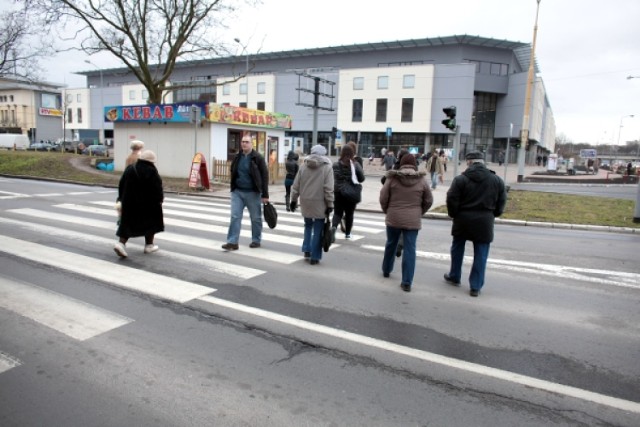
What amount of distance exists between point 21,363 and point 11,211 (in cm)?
866

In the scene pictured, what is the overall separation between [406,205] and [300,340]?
8.14 ft

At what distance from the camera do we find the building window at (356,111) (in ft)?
176

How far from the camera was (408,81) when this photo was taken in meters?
50.7

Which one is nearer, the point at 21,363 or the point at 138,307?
the point at 21,363

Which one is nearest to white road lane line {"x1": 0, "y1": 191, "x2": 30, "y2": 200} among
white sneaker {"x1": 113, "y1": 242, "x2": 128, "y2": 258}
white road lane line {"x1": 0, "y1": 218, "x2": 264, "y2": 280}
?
white road lane line {"x1": 0, "y1": 218, "x2": 264, "y2": 280}

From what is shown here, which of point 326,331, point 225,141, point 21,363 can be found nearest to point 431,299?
point 326,331

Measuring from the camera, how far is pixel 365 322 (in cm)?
442

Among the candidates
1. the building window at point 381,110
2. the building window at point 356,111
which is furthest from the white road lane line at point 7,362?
the building window at point 356,111

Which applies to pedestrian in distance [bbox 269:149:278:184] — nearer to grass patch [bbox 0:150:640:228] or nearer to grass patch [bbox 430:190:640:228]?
grass patch [bbox 0:150:640:228]

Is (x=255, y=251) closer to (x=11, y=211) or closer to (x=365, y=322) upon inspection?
(x=365, y=322)

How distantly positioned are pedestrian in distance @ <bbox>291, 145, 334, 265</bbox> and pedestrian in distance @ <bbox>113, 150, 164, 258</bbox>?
2.15 m

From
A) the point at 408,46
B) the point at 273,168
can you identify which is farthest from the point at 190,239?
the point at 408,46

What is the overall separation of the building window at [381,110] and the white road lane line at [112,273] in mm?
48270

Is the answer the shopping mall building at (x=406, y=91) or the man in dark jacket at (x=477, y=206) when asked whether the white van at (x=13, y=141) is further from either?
the man in dark jacket at (x=477, y=206)
